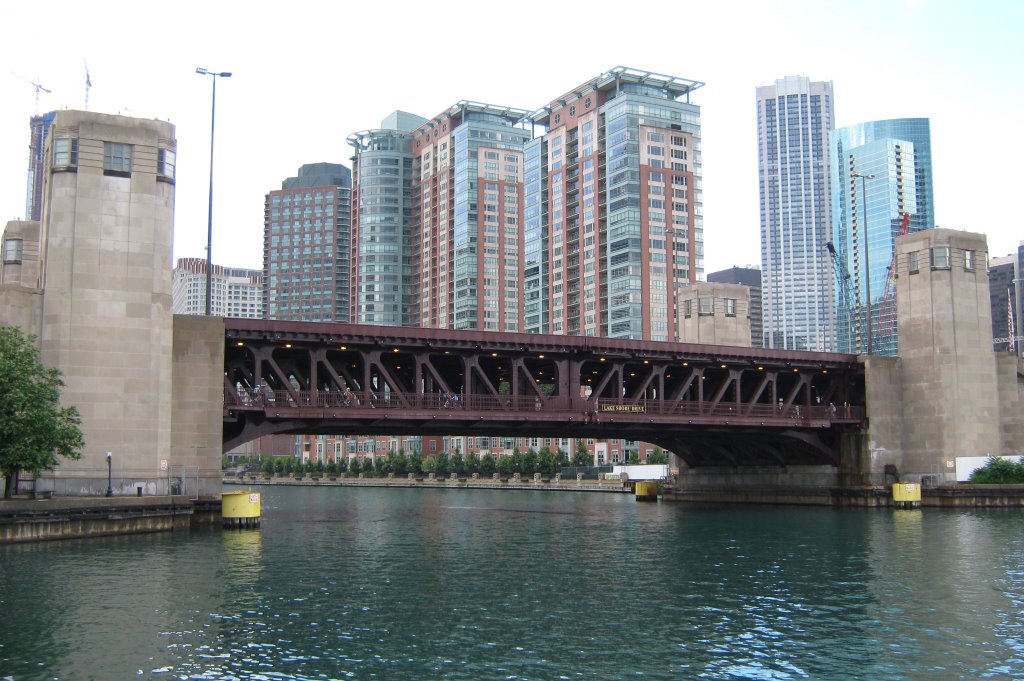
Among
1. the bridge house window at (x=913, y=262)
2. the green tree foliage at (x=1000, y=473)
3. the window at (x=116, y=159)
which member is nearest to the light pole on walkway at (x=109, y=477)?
the window at (x=116, y=159)

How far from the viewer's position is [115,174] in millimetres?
77062

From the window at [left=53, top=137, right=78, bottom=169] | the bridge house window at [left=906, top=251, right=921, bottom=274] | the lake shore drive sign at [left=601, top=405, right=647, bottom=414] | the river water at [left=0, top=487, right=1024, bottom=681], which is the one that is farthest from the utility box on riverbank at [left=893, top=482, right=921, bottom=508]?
the window at [left=53, top=137, right=78, bottom=169]

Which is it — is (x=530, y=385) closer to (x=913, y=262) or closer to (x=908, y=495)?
(x=908, y=495)

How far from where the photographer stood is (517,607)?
42156 millimetres

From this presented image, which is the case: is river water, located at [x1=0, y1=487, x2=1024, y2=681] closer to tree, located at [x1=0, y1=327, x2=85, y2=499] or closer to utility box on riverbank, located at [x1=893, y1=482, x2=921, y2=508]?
tree, located at [x1=0, y1=327, x2=85, y2=499]

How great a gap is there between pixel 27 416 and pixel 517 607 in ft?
125

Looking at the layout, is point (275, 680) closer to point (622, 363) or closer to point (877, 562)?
point (877, 562)

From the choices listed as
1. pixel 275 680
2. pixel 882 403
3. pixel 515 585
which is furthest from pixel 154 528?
pixel 882 403

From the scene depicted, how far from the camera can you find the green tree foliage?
4114 inches

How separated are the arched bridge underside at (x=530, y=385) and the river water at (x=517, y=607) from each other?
14812 mm

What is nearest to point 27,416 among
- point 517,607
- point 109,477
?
point 109,477

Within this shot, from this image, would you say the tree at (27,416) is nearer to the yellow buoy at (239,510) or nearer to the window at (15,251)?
the yellow buoy at (239,510)

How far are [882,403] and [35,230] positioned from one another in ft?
305

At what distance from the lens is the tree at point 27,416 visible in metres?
64.3
